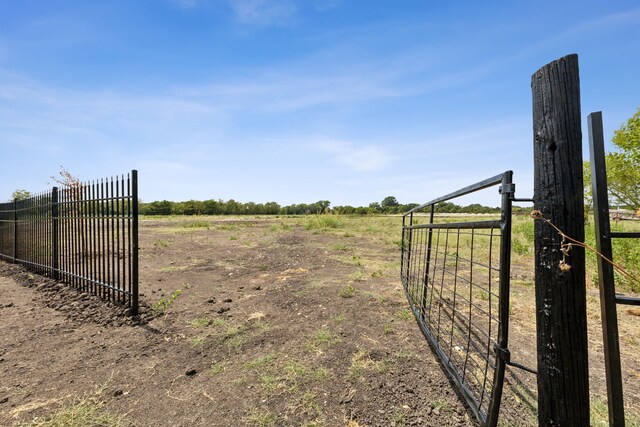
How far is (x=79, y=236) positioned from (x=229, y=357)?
4827 millimetres

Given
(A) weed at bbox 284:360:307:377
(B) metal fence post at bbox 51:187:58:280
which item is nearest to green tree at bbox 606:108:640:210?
(A) weed at bbox 284:360:307:377

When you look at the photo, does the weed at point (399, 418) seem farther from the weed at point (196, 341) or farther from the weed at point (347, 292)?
the weed at point (347, 292)

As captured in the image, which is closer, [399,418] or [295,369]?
[399,418]

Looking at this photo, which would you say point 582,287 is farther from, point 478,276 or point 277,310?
point 478,276

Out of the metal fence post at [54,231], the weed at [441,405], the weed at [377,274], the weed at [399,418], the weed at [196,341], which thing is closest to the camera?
the weed at [399,418]

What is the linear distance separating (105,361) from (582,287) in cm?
431

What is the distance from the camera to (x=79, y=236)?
19.9 ft

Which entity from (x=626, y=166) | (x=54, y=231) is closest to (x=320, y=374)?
(x=54, y=231)

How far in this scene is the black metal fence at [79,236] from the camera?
471 centimetres

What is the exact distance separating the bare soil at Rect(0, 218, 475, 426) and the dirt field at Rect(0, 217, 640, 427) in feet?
0.05

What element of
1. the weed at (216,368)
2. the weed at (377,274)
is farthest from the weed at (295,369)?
the weed at (377,274)

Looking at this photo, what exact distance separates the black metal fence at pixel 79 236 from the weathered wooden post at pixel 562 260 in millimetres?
4754

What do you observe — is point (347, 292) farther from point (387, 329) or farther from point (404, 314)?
point (387, 329)

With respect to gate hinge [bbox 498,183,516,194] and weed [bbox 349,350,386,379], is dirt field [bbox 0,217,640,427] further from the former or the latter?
gate hinge [bbox 498,183,516,194]
